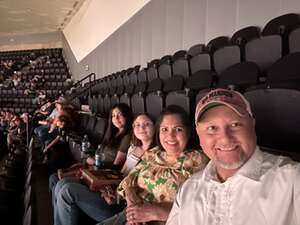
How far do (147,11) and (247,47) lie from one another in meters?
3.84

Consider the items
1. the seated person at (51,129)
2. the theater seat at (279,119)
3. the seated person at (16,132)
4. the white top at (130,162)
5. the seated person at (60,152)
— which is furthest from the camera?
the seated person at (16,132)

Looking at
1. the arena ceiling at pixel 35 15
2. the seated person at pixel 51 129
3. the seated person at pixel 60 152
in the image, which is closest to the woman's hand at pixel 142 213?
the seated person at pixel 60 152

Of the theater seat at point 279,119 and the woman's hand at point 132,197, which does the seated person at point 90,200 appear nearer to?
the woman's hand at point 132,197

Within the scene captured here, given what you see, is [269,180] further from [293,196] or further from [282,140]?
[282,140]

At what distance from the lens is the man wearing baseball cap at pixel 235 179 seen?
93 centimetres

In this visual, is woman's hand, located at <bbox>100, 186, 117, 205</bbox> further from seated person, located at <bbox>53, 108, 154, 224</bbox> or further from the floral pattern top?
the floral pattern top

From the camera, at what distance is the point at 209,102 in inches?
43.0

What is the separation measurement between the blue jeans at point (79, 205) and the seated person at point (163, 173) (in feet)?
0.67

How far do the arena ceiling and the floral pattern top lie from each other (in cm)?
988

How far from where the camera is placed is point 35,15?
1273 cm

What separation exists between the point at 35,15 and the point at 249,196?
42.6 feet

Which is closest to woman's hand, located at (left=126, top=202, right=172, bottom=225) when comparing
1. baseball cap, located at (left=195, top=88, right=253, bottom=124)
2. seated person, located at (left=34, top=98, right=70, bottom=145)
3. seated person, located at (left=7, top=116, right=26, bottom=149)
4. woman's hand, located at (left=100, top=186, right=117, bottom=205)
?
woman's hand, located at (left=100, top=186, right=117, bottom=205)

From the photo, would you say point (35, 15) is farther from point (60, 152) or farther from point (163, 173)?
point (163, 173)

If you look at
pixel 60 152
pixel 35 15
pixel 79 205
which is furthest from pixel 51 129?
pixel 35 15
